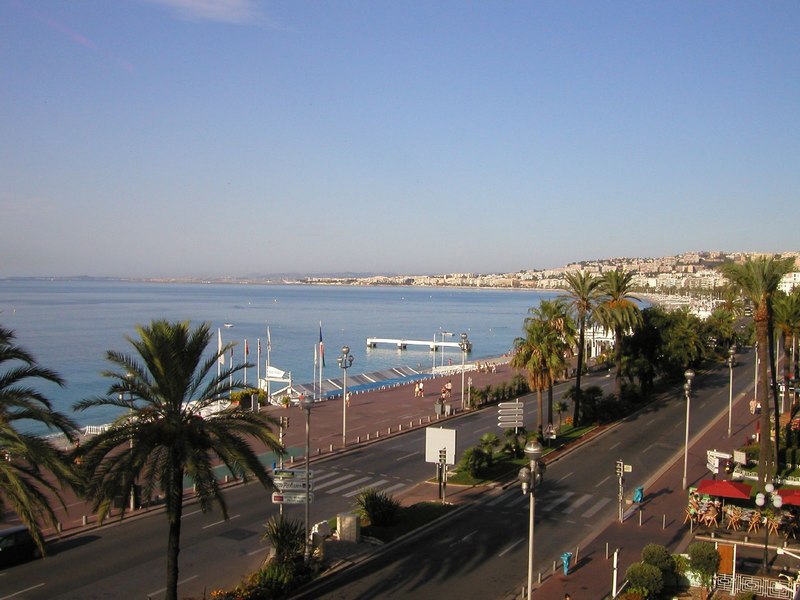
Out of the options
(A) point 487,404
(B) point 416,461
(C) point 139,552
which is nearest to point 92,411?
(A) point 487,404

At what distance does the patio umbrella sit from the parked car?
64.8 feet

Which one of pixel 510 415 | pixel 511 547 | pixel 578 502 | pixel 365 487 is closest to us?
pixel 511 547

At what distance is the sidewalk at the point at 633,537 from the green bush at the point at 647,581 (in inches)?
37.1

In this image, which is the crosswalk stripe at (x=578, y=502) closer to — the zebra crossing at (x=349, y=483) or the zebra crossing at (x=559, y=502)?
the zebra crossing at (x=559, y=502)

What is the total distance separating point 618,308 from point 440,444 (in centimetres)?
1963

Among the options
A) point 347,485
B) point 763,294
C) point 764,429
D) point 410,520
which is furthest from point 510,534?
point 763,294

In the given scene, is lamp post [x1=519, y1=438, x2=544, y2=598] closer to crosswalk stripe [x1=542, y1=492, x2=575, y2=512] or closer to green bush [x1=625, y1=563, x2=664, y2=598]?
green bush [x1=625, y1=563, x2=664, y2=598]

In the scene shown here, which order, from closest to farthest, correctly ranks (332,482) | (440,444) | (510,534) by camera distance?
(510,534) < (440,444) < (332,482)

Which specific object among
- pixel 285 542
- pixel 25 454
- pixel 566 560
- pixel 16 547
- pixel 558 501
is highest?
pixel 25 454

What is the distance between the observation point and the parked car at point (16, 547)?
18.0 m

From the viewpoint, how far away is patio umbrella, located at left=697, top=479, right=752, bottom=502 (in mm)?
21906

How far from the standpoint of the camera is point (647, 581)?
1556cm

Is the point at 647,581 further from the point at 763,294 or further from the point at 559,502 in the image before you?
the point at 763,294

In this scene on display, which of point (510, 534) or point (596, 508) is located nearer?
point (510, 534)
